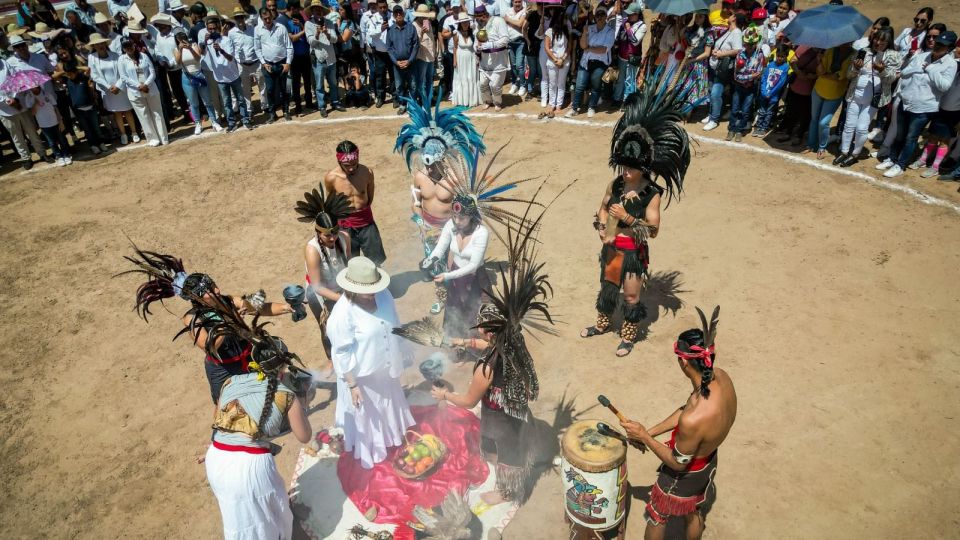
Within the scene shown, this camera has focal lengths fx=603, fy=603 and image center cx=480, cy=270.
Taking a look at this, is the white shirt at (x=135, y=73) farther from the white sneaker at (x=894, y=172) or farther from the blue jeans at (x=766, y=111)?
the white sneaker at (x=894, y=172)

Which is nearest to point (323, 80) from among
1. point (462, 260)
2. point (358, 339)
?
point (462, 260)

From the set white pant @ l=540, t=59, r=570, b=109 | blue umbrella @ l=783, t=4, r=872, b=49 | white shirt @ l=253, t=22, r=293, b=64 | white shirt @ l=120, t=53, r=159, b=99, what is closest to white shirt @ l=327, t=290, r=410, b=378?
blue umbrella @ l=783, t=4, r=872, b=49

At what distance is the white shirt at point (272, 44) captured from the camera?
13008 millimetres

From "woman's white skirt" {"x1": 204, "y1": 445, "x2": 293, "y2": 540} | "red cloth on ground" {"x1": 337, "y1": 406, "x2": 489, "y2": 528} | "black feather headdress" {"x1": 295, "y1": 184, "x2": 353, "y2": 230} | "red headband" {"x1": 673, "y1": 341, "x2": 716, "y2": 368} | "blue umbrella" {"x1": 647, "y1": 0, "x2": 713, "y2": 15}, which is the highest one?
"blue umbrella" {"x1": 647, "y1": 0, "x2": 713, "y2": 15}

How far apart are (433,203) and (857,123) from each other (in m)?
7.44

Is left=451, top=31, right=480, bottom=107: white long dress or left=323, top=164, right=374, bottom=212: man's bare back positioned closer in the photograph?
left=323, top=164, right=374, bottom=212: man's bare back

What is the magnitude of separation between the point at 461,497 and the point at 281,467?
1926 millimetres

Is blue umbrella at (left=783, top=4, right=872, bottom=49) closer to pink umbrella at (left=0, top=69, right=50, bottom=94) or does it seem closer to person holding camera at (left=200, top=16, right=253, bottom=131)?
person holding camera at (left=200, top=16, right=253, bottom=131)

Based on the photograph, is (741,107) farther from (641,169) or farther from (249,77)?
(249,77)

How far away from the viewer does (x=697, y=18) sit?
Answer: 11531 mm

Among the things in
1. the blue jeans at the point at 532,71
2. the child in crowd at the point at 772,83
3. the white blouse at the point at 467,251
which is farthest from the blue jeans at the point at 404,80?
the white blouse at the point at 467,251

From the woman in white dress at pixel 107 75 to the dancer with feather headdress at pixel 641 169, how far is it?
11060 mm

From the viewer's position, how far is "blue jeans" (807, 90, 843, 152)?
10.2 metres

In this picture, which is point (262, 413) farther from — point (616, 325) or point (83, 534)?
point (616, 325)
